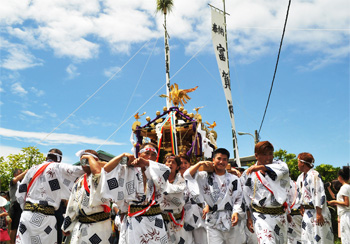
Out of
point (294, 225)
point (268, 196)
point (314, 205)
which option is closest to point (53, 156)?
point (268, 196)

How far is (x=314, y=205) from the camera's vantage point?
551cm

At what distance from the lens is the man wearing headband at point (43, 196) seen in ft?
14.2

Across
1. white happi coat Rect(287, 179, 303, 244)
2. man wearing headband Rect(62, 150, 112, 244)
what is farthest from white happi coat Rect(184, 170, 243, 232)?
white happi coat Rect(287, 179, 303, 244)

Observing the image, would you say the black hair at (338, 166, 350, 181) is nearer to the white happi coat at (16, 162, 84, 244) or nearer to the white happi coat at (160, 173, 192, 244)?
the white happi coat at (160, 173, 192, 244)

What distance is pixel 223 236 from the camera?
455 centimetres

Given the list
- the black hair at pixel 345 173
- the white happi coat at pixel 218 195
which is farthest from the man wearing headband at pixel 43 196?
the black hair at pixel 345 173

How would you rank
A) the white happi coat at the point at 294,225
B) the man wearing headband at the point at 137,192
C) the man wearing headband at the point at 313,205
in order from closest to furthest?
1. the man wearing headband at the point at 137,192
2. the man wearing headband at the point at 313,205
3. the white happi coat at the point at 294,225

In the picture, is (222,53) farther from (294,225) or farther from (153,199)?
(153,199)

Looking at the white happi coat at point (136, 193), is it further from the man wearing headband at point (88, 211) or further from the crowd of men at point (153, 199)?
the man wearing headband at point (88, 211)

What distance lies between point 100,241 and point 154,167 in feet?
3.63

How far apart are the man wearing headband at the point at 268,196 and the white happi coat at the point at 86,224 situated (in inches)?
74.4

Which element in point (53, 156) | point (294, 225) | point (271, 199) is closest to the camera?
point (271, 199)

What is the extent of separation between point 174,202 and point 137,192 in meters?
0.98

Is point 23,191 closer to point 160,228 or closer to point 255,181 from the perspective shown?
point 160,228
